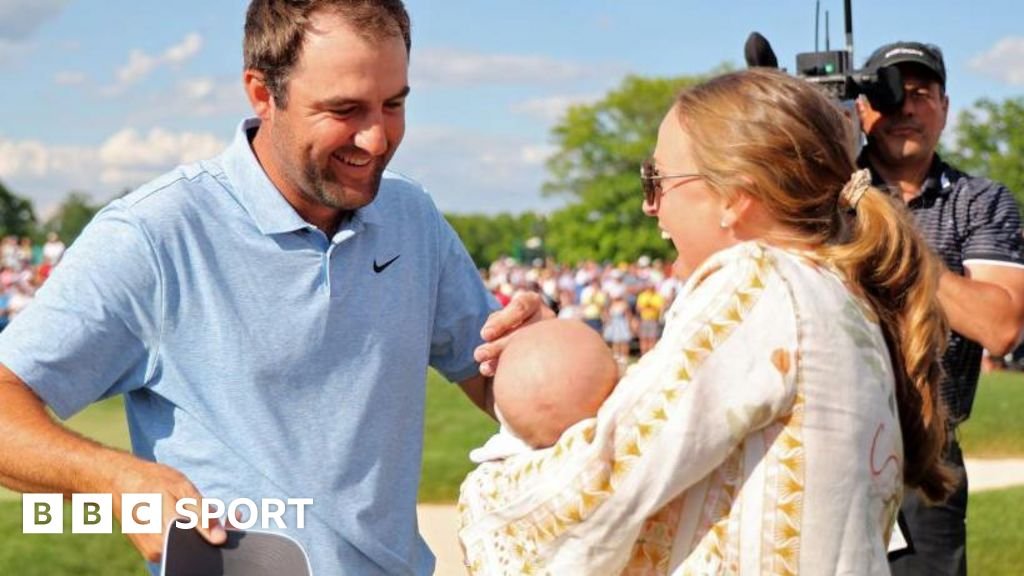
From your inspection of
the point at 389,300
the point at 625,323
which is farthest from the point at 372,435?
the point at 625,323

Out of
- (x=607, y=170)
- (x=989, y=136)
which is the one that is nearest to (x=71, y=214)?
A: (x=607, y=170)

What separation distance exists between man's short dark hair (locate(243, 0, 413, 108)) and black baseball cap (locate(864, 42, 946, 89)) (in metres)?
2.28

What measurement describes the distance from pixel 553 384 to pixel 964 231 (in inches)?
107

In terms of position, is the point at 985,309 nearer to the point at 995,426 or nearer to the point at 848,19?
the point at 848,19

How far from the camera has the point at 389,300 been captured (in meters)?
3.05

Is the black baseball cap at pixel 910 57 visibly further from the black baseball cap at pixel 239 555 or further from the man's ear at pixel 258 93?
the black baseball cap at pixel 239 555

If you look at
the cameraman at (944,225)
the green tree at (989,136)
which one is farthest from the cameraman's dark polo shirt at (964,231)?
the green tree at (989,136)

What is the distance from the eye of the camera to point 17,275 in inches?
1173

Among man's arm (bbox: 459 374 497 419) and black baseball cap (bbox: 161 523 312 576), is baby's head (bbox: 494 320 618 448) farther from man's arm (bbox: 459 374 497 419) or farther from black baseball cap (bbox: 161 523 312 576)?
man's arm (bbox: 459 374 497 419)

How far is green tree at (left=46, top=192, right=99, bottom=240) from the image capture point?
122 m

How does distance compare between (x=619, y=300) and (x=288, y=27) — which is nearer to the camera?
(x=288, y=27)

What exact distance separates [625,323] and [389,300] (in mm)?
24126

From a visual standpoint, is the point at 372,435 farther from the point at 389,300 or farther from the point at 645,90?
the point at 645,90

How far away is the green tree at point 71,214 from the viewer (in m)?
122
